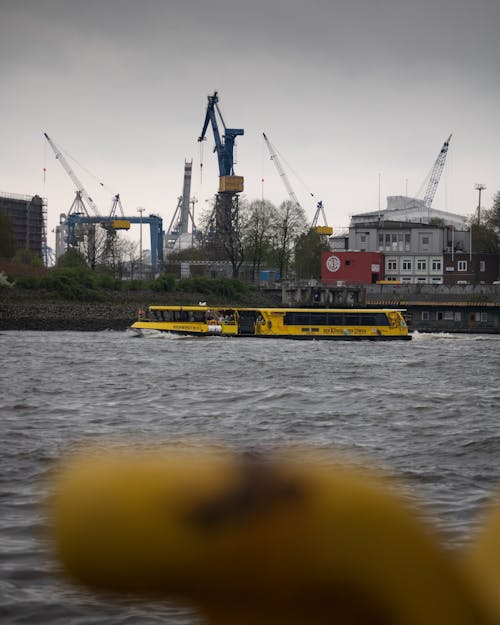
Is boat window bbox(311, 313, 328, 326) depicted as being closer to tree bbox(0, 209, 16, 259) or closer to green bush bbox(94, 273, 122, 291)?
green bush bbox(94, 273, 122, 291)

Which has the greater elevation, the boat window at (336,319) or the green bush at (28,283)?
the green bush at (28,283)

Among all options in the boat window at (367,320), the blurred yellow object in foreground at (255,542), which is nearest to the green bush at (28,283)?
the boat window at (367,320)

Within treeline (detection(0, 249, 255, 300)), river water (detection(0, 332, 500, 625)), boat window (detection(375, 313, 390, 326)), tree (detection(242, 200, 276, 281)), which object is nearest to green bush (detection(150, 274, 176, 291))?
treeline (detection(0, 249, 255, 300))

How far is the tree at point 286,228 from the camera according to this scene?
108m

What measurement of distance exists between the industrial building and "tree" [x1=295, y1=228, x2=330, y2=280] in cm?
8166

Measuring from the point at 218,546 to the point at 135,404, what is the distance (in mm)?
20101

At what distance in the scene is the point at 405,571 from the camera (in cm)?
147

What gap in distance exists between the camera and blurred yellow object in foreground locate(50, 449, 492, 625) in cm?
141

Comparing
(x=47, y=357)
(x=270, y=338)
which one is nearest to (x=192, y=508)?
(x=47, y=357)

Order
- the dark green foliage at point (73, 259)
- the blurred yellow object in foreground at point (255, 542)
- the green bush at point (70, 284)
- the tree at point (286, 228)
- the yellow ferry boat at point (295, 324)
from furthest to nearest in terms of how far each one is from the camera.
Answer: the dark green foliage at point (73, 259), the tree at point (286, 228), the green bush at point (70, 284), the yellow ferry boat at point (295, 324), the blurred yellow object in foreground at point (255, 542)

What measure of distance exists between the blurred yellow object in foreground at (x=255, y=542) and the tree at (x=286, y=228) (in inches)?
4138

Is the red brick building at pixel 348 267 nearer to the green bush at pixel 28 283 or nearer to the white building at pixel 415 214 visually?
the green bush at pixel 28 283

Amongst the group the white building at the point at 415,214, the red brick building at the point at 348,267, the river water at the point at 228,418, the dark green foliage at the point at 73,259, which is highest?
the white building at the point at 415,214

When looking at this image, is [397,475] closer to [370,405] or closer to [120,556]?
[370,405]
